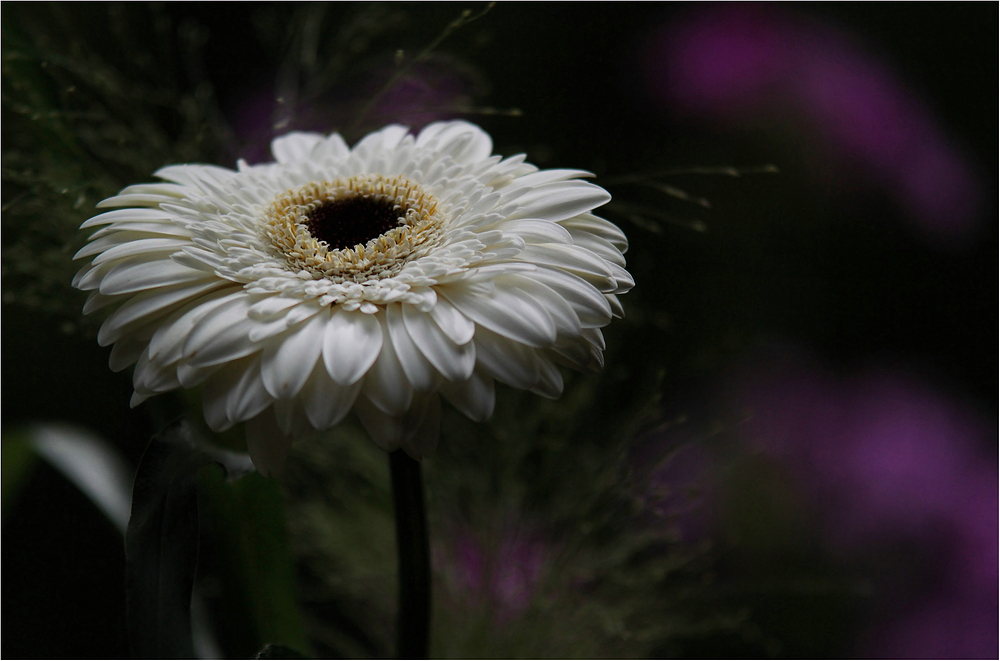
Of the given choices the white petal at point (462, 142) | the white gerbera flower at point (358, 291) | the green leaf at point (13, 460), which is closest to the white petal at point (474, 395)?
the white gerbera flower at point (358, 291)

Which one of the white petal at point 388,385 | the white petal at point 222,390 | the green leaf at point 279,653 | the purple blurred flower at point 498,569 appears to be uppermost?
the white petal at point 388,385

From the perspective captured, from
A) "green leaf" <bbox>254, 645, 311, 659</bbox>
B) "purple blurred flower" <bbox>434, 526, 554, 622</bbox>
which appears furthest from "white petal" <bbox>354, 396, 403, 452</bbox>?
"purple blurred flower" <bbox>434, 526, 554, 622</bbox>

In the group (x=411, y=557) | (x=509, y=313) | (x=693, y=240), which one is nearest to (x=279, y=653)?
(x=411, y=557)

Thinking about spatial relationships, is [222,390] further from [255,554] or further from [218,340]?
[255,554]

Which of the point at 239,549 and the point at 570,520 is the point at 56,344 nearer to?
the point at 239,549

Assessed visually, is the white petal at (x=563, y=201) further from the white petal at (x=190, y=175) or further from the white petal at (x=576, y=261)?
the white petal at (x=190, y=175)

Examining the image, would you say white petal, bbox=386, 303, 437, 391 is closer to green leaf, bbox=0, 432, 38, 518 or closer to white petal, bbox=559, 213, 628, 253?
white petal, bbox=559, 213, 628, 253

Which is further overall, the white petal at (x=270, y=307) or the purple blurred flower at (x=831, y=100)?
the purple blurred flower at (x=831, y=100)
